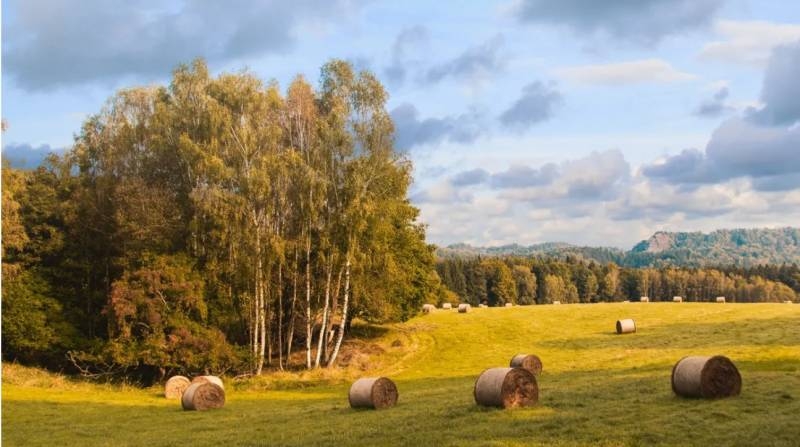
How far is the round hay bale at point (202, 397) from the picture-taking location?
28.6 m

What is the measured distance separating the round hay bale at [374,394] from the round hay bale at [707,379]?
9953 mm

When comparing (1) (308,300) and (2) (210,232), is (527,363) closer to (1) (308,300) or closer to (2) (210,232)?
(1) (308,300)

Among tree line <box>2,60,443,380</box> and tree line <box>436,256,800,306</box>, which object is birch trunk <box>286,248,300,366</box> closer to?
tree line <box>2,60,443,380</box>

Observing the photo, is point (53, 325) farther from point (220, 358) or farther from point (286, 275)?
point (286, 275)

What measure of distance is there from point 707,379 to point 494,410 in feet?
20.7

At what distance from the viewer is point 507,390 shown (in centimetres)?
2017

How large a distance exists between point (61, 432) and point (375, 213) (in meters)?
26.2

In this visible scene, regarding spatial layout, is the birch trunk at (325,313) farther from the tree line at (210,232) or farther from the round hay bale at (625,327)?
the round hay bale at (625,327)

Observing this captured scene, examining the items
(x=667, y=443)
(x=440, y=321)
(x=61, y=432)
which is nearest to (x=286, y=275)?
(x=440, y=321)

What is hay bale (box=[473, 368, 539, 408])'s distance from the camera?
2014 cm

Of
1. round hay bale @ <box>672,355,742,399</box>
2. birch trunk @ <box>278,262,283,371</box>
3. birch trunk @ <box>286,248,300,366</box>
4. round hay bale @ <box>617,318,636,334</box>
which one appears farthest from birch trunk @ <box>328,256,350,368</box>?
round hay bale @ <box>672,355,742,399</box>

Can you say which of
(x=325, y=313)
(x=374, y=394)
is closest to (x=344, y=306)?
(x=325, y=313)

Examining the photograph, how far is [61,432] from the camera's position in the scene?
23.7 metres

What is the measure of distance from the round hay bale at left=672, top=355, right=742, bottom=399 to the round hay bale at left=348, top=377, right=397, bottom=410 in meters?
9.95
